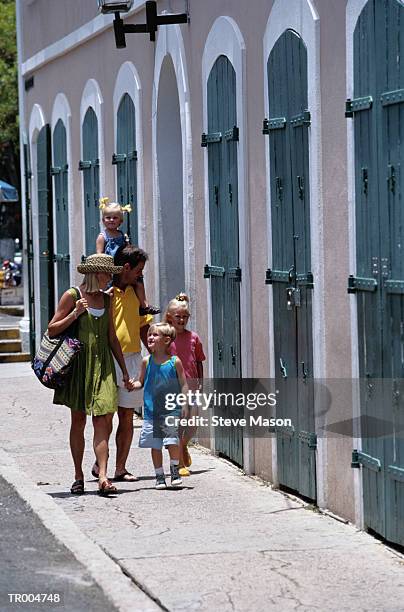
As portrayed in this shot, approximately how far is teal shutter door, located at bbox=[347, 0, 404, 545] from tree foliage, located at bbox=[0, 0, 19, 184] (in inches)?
1400

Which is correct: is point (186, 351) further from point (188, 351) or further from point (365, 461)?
point (365, 461)

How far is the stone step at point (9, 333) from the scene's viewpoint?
20688 millimetres

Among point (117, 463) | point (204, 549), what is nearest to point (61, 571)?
point (204, 549)

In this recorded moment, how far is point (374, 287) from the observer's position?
817cm

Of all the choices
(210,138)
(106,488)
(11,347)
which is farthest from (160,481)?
(11,347)

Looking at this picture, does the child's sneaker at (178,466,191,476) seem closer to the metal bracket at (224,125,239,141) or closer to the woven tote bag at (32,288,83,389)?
the woven tote bag at (32,288,83,389)

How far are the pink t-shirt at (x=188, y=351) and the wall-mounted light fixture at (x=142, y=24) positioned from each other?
2.75 metres

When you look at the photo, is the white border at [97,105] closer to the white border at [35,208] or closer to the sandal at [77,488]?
the white border at [35,208]

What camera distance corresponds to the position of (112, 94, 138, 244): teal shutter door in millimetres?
14125

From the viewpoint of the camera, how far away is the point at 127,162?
47.1 ft

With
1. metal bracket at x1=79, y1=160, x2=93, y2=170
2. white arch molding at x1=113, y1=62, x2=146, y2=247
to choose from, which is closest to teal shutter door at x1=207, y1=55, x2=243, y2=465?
white arch molding at x1=113, y1=62, x2=146, y2=247

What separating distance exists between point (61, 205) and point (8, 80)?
26.4 metres

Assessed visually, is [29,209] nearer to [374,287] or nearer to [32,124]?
[32,124]

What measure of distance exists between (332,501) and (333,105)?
232cm
